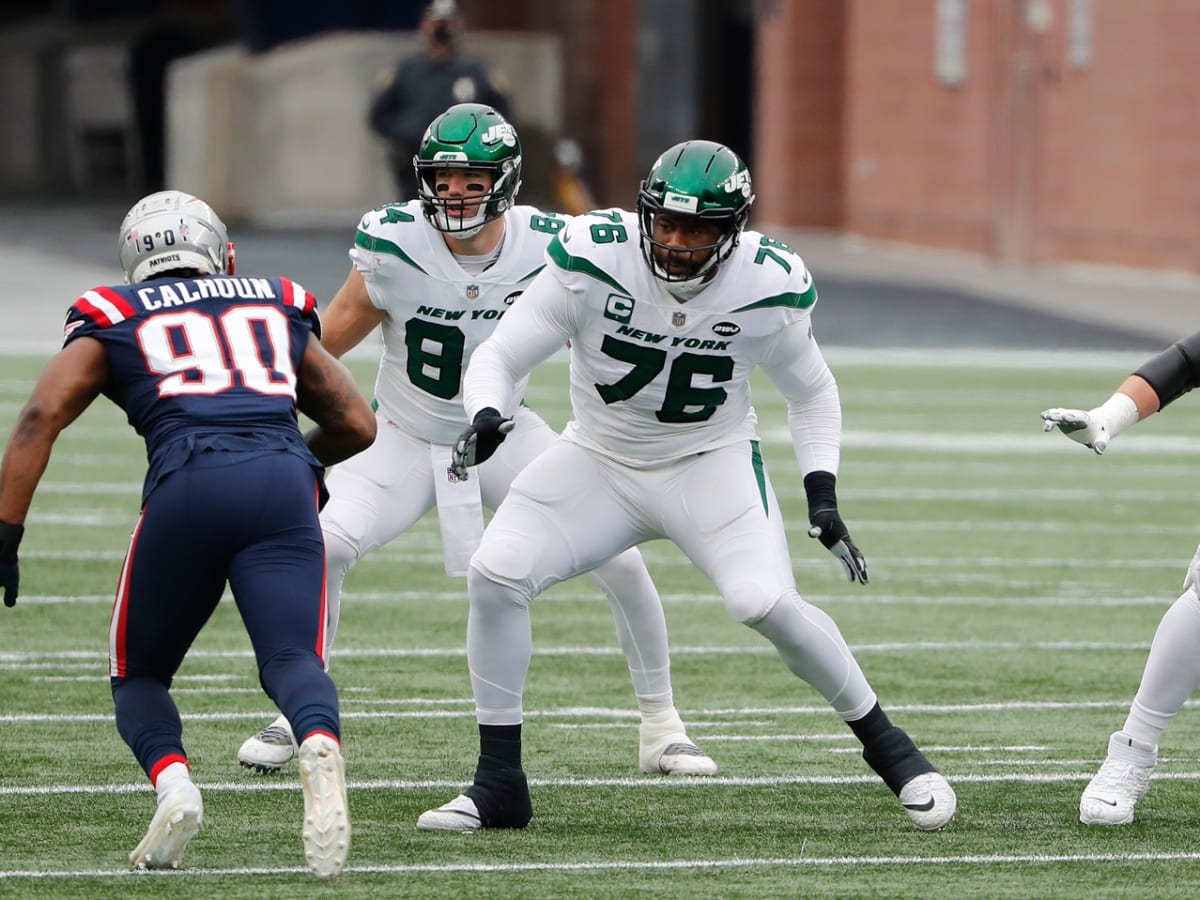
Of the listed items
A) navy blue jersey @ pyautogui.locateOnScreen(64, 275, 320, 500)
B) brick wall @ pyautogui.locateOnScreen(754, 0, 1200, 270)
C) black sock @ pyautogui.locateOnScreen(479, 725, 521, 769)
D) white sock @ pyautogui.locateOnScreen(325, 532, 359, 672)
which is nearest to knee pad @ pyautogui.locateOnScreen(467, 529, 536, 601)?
black sock @ pyautogui.locateOnScreen(479, 725, 521, 769)

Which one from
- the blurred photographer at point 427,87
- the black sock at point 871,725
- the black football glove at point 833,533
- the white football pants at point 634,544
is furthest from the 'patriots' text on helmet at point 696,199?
the blurred photographer at point 427,87

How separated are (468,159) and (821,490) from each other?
1.31m

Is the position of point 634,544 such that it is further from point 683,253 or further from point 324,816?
point 324,816

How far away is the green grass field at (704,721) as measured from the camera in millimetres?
5309

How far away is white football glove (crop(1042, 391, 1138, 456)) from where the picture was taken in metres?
5.50

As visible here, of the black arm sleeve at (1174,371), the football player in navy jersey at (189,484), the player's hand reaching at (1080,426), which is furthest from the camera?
the black arm sleeve at (1174,371)

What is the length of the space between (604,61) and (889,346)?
13.0 m

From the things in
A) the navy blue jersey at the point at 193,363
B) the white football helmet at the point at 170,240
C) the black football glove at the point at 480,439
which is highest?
the white football helmet at the point at 170,240

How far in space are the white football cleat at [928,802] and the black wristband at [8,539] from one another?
2.09m

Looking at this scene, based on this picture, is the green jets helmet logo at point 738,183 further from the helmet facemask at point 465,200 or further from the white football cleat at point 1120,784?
the white football cleat at point 1120,784

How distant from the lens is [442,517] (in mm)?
6672

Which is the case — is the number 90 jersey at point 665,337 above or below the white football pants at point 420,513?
above

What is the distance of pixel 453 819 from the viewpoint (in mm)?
5672

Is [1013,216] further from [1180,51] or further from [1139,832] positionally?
[1139,832]
